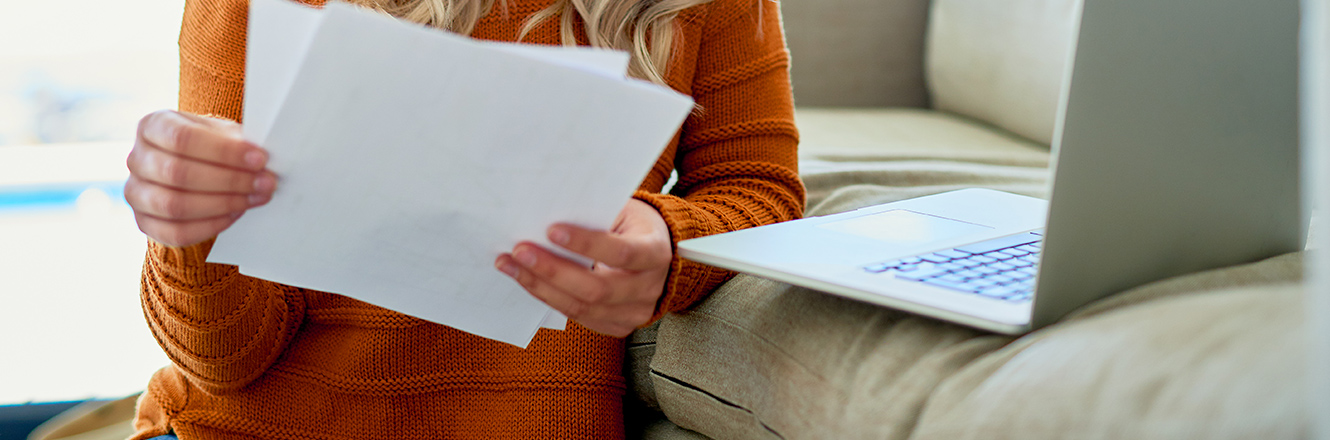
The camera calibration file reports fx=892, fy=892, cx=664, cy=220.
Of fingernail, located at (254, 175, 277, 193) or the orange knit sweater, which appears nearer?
fingernail, located at (254, 175, 277, 193)

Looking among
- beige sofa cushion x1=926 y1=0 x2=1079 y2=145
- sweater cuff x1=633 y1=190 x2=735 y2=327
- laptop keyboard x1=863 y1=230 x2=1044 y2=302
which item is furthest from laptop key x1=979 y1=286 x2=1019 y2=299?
beige sofa cushion x1=926 y1=0 x2=1079 y2=145

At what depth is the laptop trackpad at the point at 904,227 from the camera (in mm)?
529

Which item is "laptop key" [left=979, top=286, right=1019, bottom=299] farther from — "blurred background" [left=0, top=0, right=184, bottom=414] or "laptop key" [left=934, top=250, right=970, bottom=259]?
"blurred background" [left=0, top=0, right=184, bottom=414]

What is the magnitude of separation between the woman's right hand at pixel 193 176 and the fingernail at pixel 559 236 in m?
0.12

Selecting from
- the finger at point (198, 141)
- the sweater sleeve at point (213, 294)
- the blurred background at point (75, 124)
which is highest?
the finger at point (198, 141)

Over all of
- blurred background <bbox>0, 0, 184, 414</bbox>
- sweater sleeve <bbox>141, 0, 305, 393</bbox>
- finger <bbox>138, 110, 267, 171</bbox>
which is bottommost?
blurred background <bbox>0, 0, 184, 414</bbox>

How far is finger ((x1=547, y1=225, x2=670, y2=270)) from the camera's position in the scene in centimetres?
42

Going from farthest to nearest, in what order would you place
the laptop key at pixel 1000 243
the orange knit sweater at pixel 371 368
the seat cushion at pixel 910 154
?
the seat cushion at pixel 910 154 < the orange knit sweater at pixel 371 368 < the laptop key at pixel 1000 243

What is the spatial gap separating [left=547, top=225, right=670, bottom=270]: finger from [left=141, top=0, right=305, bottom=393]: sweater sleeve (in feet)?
0.70

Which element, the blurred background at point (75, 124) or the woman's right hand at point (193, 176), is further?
the blurred background at point (75, 124)

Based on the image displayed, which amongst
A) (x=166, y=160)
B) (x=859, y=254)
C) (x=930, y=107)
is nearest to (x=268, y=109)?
(x=166, y=160)

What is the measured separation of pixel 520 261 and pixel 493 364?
225 mm

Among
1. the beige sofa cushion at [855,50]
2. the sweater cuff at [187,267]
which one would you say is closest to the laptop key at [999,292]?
the sweater cuff at [187,267]

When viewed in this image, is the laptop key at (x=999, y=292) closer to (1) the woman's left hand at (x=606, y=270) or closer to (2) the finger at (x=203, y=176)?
(1) the woman's left hand at (x=606, y=270)
